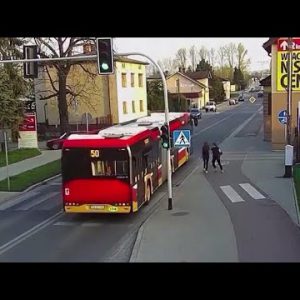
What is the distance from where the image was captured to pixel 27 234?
14.7m

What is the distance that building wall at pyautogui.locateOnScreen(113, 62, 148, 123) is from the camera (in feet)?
175

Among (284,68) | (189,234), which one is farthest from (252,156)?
(189,234)

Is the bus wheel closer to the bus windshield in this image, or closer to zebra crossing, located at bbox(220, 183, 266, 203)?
the bus windshield

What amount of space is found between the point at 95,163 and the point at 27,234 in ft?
9.27

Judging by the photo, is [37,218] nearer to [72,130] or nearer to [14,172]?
[14,172]

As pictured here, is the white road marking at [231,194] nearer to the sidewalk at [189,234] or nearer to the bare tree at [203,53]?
the sidewalk at [189,234]

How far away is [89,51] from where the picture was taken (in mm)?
41000

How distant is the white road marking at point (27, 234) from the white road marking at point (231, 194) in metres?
5.91

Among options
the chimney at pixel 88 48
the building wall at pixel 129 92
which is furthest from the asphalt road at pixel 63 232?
the building wall at pixel 129 92

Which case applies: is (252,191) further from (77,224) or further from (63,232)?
(63,232)

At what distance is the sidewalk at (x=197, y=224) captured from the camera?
1145 centimetres
